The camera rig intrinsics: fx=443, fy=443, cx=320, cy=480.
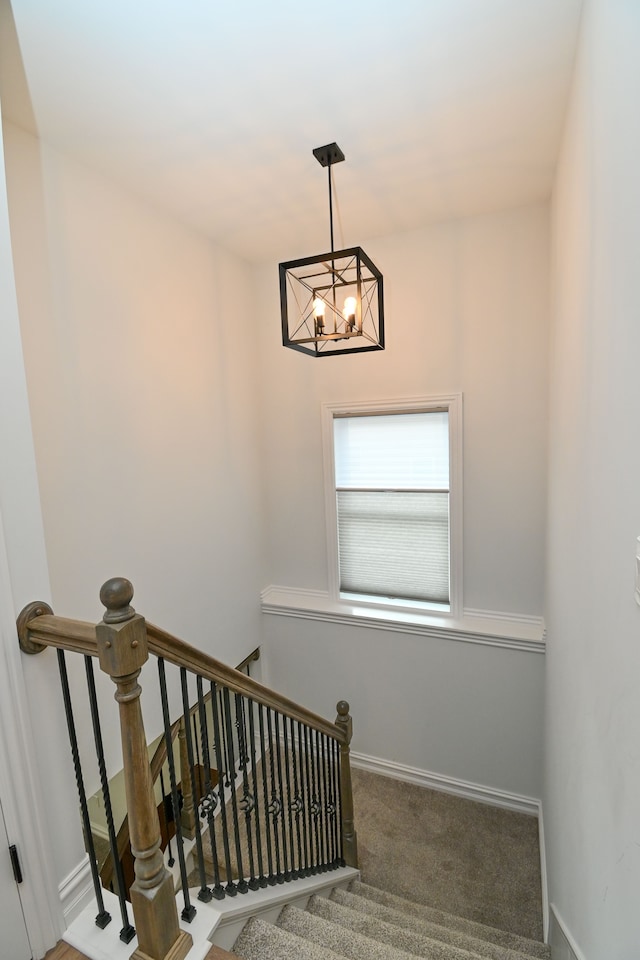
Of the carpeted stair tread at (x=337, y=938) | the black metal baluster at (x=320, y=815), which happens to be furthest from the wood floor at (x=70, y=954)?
the black metal baluster at (x=320, y=815)

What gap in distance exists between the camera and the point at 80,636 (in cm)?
109

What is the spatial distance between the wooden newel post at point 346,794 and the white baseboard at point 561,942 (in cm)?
109

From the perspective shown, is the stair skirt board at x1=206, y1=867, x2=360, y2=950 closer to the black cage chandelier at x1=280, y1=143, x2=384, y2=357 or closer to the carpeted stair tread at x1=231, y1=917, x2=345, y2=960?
the carpeted stair tread at x1=231, y1=917, x2=345, y2=960

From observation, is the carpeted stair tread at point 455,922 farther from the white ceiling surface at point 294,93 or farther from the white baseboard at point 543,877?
the white ceiling surface at point 294,93

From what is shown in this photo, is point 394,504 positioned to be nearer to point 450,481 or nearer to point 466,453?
point 450,481

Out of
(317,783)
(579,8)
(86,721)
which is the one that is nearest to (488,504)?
(317,783)

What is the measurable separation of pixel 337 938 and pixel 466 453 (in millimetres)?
2655

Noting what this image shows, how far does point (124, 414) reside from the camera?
2441mm

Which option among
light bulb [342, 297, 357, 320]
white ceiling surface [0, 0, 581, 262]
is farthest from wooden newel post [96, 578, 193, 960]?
white ceiling surface [0, 0, 581, 262]

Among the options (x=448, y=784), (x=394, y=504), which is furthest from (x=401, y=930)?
(x=394, y=504)

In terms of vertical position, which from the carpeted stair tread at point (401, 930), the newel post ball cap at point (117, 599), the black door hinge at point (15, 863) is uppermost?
the newel post ball cap at point (117, 599)

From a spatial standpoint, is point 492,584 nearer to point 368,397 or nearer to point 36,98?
point 368,397

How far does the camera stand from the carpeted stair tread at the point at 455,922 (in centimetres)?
220

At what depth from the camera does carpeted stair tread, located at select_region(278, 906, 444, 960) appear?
1.67 m
